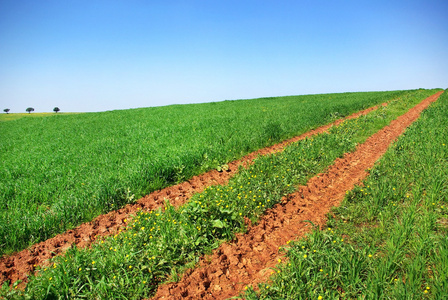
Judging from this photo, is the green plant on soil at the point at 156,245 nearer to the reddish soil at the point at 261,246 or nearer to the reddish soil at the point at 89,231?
the reddish soil at the point at 261,246

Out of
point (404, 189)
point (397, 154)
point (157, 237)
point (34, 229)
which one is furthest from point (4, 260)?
point (397, 154)

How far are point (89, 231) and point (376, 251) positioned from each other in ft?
17.0

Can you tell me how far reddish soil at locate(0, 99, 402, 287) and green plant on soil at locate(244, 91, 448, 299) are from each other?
10.6 ft

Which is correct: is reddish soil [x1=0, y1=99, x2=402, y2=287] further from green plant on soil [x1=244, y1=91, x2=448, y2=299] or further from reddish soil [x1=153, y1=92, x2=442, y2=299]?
green plant on soil [x1=244, y1=91, x2=448, y2=299]

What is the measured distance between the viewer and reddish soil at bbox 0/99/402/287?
405 cm

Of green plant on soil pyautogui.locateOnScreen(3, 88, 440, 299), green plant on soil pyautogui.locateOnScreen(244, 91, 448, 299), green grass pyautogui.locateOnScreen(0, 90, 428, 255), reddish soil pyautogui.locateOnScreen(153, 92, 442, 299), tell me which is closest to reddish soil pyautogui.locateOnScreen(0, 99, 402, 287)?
green grass pyautogui.locateOnScreen(0, 90, 428, 255)

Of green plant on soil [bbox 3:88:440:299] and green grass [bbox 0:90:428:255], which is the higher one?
green grass [bbox 0:90:428:255]

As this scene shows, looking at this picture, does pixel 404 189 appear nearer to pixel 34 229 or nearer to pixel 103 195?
pixel 103 195

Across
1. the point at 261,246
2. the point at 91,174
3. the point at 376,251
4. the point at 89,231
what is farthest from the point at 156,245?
the point at 91,174

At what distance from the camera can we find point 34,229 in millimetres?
4754

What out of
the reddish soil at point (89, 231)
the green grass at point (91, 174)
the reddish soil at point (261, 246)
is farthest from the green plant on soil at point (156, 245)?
the green grass at point (91, 174)

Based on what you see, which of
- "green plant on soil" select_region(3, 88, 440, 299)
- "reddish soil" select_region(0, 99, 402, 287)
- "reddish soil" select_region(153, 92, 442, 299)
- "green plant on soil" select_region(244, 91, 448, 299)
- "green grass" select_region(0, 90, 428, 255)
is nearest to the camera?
"green plant on soil" select_region(244, 91, 448, 299)

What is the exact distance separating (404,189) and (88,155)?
31.8 ft

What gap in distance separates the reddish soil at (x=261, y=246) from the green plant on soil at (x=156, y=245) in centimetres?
19
